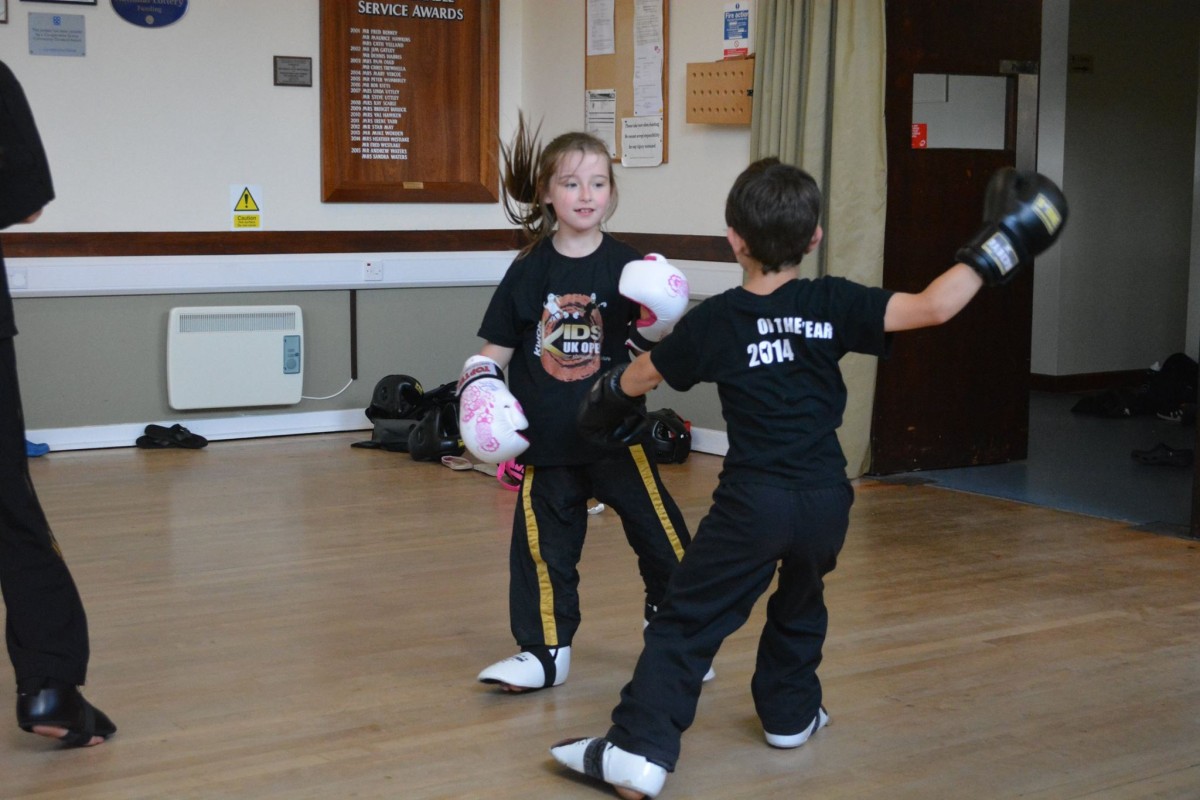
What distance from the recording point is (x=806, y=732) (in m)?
2.81

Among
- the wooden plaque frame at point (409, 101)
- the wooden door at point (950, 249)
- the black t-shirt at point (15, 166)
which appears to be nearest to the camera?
the black t-shirt at point (15, 166)

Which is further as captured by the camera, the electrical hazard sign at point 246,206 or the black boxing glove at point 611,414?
the electrical hazard sign at point 246,206

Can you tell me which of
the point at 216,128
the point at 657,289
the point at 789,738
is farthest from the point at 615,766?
the point at 216,128

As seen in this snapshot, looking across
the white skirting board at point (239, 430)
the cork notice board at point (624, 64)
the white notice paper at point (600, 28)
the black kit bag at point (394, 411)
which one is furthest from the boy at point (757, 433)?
the white notice paper at point (600, 28)

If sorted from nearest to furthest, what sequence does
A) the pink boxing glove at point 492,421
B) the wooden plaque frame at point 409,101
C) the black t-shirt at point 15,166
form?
1. the black t-shirt at point 15,166
2. the pink boxing glove at point 492,421
3. the wooden plaque frame at point 409,101

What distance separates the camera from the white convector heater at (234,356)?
21.2 feet

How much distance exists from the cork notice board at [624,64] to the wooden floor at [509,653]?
2191mm

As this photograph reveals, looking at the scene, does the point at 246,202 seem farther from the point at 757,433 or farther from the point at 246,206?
the point at 757,433

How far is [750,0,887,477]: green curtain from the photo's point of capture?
5457mm

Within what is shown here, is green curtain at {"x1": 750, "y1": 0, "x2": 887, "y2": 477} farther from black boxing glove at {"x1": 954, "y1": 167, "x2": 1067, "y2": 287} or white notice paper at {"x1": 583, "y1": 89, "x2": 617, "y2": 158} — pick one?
black boxing glove at {"x1": 954, "y1": 167, "x2": 1067, "y2": 287}

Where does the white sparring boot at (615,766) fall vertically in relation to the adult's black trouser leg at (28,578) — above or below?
below

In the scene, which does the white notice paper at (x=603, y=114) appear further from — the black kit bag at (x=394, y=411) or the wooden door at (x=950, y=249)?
the wooden door at (x=950, y=249)

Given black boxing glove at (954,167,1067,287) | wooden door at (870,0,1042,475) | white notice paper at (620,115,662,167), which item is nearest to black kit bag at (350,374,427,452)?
white notice paper at (620,115,662,167)

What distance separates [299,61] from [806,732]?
4796mm
